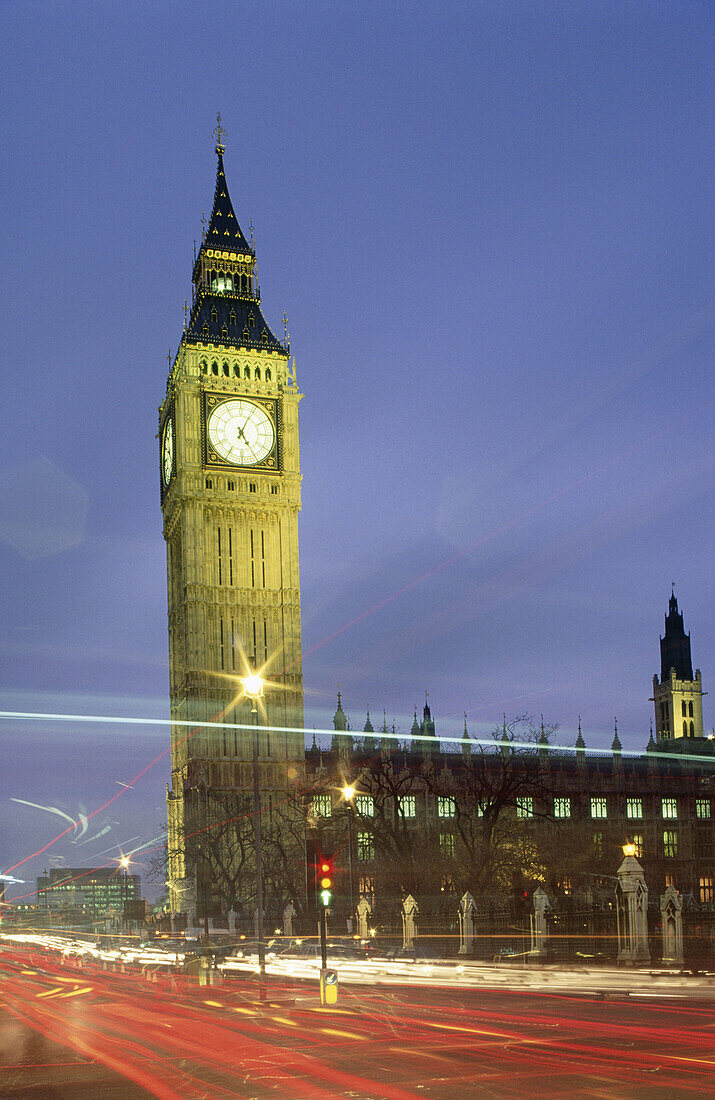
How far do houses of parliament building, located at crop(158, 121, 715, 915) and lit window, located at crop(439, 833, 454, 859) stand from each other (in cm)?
29

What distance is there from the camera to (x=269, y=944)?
5297cm

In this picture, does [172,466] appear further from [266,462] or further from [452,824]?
[452,824]

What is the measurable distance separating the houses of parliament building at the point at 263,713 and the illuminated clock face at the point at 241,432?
0.13 m

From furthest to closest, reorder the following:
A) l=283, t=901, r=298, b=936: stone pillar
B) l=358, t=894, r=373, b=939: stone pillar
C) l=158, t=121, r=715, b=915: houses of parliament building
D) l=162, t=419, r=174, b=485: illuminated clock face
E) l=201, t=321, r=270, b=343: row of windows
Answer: l=201, t=321, r=270, b=343: row of windows
l=162, t=419, r=174, b=485: illuminated clock face
l=158, t=121, r=715, b=915: houses of parliament building
l=283, t=901, r=298, b=936: stone pillar
l=358, t=894, r=373, b=939: stone pillar

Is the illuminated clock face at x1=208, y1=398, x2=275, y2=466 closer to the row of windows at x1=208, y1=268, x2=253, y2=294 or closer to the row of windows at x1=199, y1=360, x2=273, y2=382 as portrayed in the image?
the row of windows at x1=199, y1=360, x2=273, y2=382

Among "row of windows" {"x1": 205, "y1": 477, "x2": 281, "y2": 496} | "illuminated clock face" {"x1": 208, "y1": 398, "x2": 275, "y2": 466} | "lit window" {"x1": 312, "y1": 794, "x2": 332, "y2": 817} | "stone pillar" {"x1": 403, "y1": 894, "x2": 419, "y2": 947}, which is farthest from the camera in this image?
"illuminated clock face" {"x1": 208, "y1": 398, "x2": 275, "y2": 466}

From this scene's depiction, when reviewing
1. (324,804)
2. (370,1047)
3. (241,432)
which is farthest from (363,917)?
(241,432)

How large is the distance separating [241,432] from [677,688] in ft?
291

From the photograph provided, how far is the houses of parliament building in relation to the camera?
92188 mm

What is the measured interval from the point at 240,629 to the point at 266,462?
15070mm

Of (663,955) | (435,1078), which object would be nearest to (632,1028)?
(435,1078)

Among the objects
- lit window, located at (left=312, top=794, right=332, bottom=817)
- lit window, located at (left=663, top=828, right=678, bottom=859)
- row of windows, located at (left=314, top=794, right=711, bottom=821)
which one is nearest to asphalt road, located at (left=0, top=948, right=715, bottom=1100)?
lit window, located at (left=312, top=794, right=332, bottom=817)

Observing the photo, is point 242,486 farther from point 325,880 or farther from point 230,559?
point 325,880

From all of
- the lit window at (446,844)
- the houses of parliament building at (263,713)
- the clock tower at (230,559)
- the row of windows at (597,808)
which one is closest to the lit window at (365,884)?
the houses of parliament building at (263,713)
